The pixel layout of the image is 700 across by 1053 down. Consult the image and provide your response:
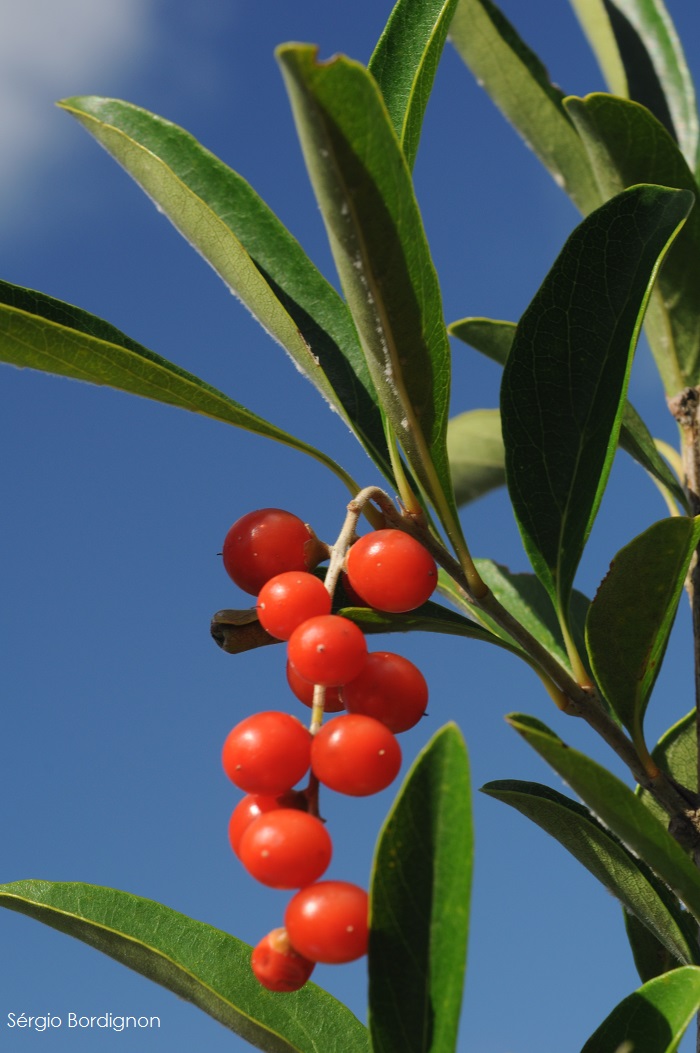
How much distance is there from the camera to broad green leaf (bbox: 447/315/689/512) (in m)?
2.11

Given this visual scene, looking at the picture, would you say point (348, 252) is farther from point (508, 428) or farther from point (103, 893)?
point (103, 893)

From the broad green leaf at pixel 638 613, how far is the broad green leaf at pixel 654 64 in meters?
1.46

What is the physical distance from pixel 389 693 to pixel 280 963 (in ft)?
1.10

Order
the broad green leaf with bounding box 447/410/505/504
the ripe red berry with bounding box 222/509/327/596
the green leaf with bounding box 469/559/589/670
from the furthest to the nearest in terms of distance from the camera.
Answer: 1. the broad green leaf with bounding box 447/410/505/504
2. the green leaf with bounding box 469/559/589/670
3. the ripe red berry with bounding box 222/509/327/596

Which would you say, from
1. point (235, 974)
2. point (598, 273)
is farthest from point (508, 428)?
point (235, 974)

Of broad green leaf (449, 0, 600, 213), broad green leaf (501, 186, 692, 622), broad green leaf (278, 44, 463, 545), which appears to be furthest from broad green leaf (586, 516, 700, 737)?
broad green leaf (449, 0, 600, 213)

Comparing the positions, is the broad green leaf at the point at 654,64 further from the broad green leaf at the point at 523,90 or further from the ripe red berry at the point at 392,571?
the ripe red berry at the point at 392,571

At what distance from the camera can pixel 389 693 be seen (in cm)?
133

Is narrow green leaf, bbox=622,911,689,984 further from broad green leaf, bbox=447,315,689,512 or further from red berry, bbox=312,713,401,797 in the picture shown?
red berry, bbox=312,713,401,797

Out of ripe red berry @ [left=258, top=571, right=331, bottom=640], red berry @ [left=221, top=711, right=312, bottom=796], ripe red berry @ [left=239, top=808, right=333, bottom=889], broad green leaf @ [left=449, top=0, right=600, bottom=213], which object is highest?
broad green leaf @ [left=449, top=0, right=600, bottom=213]

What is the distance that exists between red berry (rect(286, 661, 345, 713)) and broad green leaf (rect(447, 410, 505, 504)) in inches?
65.1

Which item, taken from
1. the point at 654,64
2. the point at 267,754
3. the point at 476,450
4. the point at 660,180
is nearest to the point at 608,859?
the point at 267,754

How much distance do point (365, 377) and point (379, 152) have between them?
540 mm

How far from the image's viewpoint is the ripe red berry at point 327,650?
1263 mm
